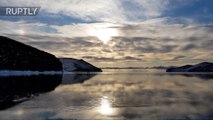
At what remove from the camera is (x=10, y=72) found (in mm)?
156875

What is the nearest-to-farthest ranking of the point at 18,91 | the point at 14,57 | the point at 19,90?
the point at 18,91 → the point at 19,90 → the point at 14,57

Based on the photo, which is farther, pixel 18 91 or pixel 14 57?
pixel 14 57

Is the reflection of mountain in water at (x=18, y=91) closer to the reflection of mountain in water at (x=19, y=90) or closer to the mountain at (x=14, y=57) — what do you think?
the reflection of mountain in water at (x=19, y=90)

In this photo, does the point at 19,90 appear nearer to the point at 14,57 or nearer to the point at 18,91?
the point at 18,91

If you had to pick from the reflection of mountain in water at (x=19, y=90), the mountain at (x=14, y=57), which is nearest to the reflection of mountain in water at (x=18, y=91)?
the reflection of mountain in water at (x=19, y=90)

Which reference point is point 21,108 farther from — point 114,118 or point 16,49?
point 16,49

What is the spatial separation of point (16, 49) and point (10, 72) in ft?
109

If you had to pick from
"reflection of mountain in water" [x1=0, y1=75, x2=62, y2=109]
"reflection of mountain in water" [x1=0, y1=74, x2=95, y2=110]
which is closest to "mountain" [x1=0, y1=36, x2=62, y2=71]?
"reflection of mountain in water" [x1=0, y1=74, x2=95, y2=110]

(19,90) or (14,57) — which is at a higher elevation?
(14,57)

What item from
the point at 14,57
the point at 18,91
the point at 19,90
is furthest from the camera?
the point at 14,57

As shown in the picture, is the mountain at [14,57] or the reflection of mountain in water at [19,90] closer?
the reflection of mountain in water at [19,90]

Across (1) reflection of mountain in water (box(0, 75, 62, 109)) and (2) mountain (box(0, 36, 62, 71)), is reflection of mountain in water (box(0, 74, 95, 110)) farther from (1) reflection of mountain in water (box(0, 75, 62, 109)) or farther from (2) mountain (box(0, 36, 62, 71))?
(2) mountain (box(0, 36, 62, 71))

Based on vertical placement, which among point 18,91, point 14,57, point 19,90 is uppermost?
point 14,57

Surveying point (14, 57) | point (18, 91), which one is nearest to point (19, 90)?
point (18, 91)
